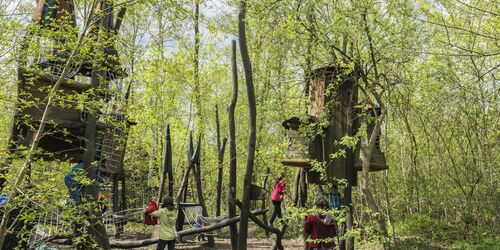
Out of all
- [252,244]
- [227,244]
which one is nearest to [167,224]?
[227,244]

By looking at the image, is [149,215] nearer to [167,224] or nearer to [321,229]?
[167,224]

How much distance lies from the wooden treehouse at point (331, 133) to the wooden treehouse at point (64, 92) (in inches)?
136

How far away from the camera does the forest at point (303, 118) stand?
516 cm

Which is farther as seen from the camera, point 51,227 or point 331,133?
point 331,133

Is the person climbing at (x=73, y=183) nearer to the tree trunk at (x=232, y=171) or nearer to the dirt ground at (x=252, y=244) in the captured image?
the tree trunk at (x=232, y=171)

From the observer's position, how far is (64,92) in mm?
7426

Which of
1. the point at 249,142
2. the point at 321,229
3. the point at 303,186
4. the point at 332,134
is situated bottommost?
the point at 321,229

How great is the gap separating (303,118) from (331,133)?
82 cm

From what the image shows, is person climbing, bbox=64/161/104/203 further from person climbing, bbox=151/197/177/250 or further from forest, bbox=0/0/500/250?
person climbing, bbox=151/197/177/250

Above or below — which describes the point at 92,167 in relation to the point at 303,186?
above

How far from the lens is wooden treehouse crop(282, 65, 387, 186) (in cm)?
888

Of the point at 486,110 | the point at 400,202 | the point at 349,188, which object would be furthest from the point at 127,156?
the point at 486,110

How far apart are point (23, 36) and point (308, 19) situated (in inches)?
184

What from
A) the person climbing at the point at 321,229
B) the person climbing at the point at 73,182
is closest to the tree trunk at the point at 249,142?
the person climbing at the point at 321,229
